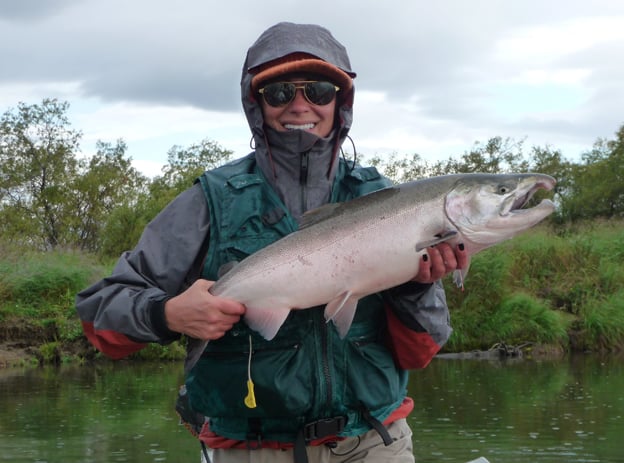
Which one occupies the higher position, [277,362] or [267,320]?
[267,320]

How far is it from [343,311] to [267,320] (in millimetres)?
239

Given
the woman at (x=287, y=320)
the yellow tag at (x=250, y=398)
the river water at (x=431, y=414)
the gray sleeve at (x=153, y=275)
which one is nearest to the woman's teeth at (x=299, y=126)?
the woman at (x=287, y=320)

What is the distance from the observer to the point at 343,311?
2.84 metres

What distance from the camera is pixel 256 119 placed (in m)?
3.29

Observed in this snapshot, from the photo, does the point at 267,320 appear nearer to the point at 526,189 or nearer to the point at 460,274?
the point at 460,274

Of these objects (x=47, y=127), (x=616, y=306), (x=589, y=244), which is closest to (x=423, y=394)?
(x=616, y=306)

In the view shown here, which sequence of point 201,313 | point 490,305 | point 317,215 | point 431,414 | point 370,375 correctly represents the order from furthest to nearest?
point 490,305 → point 431,414 → point 370,375 → point 317,215 → point 201,313

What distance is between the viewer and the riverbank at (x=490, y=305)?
59.6 feet

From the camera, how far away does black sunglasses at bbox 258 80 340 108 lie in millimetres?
3209

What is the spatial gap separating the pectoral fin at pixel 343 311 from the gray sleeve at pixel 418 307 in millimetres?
205

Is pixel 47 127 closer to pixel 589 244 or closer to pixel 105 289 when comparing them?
pixel 589 244

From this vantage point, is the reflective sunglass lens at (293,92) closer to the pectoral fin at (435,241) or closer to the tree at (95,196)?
the pectoral fin at (435,241)

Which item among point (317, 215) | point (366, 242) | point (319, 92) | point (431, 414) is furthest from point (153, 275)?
→ point (431, 414)

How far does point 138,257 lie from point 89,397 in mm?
11042
